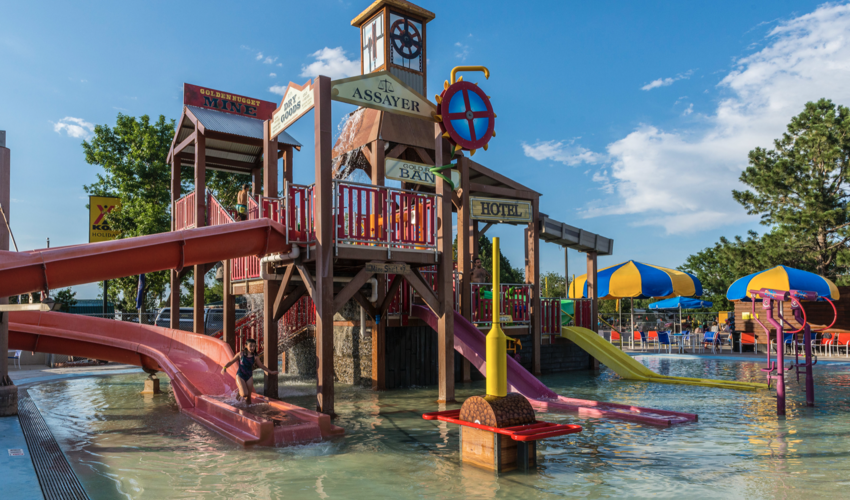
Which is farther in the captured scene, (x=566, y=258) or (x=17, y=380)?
(x=566, y=258)

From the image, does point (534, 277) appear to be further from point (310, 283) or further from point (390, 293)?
point (310, 283)

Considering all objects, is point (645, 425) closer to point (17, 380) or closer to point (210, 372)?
point (210, 372)

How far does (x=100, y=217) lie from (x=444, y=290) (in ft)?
68.4

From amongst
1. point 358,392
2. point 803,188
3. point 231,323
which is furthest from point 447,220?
point 803,188

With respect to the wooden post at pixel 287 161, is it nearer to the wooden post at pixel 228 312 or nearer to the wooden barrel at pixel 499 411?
the wooden post at pixel 228 312

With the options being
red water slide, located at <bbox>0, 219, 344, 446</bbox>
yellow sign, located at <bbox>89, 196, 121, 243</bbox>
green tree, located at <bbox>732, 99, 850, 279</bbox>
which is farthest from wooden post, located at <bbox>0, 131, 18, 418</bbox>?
green tree, located at <bbox>732, 99, 850, 279</bbox>

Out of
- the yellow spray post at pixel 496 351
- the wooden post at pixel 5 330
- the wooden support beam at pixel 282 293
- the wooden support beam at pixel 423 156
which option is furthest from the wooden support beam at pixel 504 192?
the wooden post at pixel 5 330

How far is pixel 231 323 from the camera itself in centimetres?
1458

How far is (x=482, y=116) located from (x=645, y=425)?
605 cm

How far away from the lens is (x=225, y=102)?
1611 cm

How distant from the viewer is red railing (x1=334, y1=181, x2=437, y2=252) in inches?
400

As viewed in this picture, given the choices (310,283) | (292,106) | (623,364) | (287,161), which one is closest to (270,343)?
(310,283)

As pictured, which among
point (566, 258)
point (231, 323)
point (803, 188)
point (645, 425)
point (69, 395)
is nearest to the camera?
point (645, 425)

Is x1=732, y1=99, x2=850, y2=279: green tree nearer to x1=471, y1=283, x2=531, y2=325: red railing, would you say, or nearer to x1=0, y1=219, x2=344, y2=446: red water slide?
x1=471, y1=283, x2=531, y2=325: red railing
